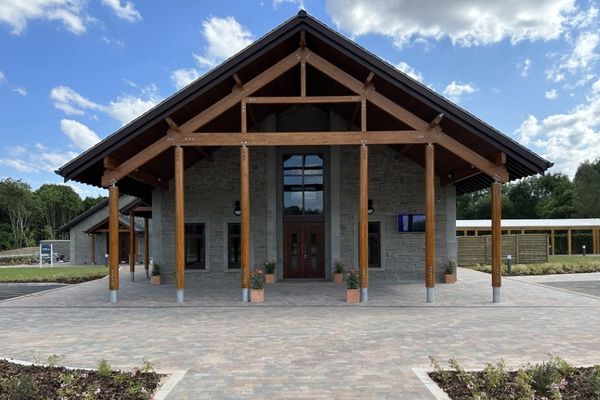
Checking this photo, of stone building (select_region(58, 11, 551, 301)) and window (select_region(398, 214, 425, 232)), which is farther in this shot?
window (select_region(398, 214, 425, 232))

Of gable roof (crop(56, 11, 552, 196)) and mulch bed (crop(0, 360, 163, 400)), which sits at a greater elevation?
gable roof (crop(56, 11, 552, 196))

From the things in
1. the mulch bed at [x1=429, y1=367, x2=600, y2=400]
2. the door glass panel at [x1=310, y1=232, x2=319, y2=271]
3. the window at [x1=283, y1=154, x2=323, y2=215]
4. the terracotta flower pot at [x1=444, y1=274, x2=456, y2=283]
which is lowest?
the terracotta flower pot at [x1=444, y1=274, x2=456, y2=283]

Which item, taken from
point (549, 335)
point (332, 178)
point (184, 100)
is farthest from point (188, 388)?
point (332, 178)

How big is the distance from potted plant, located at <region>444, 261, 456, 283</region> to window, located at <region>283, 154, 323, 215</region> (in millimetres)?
4936

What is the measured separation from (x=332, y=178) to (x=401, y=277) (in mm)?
4373

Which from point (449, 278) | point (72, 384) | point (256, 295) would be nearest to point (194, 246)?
point (256, 295)

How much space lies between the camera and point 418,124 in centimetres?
1160

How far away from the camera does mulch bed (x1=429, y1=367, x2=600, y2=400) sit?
15.6 feet

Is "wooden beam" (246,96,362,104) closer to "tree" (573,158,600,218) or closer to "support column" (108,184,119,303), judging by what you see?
"support column" (108,184,119,303)

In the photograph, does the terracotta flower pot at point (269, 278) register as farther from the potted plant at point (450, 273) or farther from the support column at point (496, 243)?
the support column at point (496, 243)

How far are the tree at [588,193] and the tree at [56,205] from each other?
2642 inches

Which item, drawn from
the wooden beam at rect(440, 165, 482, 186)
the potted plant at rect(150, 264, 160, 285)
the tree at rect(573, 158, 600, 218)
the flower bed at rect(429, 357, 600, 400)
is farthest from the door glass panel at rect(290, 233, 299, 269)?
the tree at rect(573, 158, 600, 218)

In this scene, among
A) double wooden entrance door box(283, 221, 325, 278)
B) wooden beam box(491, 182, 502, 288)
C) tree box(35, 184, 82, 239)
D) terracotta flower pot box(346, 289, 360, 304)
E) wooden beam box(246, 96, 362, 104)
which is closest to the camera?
wooden beam box(246, 96, 362, 104)

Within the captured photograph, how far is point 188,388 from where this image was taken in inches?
202
